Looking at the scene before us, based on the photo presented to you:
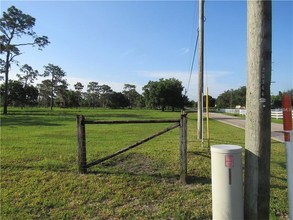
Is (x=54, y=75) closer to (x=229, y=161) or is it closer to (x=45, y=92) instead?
(x=45, y=92)

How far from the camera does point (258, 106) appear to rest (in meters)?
3.58

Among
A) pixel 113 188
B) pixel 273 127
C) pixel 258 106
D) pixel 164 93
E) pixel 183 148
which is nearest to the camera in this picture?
pixel 258 106

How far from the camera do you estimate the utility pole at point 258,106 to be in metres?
3.54

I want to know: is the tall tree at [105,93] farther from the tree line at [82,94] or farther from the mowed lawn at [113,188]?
the mowed lawn at [113,188]

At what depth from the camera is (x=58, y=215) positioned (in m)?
4.94

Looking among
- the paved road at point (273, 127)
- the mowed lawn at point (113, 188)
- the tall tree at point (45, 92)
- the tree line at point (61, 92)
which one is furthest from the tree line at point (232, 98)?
the mowed lawn at point (113, 188)

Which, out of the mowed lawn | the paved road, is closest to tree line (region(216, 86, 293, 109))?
the paved road

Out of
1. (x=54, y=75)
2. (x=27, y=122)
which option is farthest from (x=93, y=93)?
(x=27, y=122)

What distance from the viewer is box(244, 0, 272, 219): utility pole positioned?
11.6 feet

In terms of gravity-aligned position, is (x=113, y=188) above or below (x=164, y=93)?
below

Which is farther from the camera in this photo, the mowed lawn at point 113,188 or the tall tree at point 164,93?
the tall tree at point 164,93

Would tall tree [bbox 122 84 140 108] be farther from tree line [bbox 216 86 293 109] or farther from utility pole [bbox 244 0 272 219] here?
utility pole [bbox 244 0 272 219]

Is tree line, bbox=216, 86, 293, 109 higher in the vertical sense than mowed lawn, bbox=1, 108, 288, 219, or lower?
higher

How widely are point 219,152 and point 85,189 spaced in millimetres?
3266
